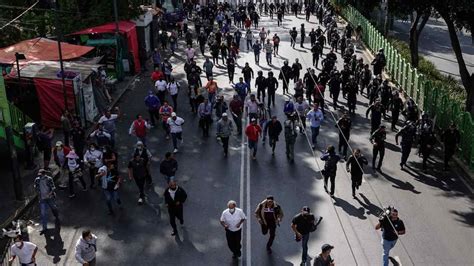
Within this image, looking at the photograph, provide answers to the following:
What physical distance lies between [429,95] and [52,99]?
1294 centimetres

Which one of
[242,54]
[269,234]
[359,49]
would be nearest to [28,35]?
[242,54]

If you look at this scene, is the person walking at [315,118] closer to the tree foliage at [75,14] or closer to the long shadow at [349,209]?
the long shadow at [349,209]

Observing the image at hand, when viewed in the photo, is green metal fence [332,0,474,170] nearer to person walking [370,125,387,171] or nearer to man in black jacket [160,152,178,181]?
person walking [370,125,387,171]

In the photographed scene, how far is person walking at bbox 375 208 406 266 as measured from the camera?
1125 cm

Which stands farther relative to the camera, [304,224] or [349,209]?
[349,209]

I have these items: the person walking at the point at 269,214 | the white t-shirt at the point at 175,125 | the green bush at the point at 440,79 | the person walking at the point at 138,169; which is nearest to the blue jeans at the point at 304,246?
the person walking at the point at 269,214

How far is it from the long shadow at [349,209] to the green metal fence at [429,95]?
4.15 m

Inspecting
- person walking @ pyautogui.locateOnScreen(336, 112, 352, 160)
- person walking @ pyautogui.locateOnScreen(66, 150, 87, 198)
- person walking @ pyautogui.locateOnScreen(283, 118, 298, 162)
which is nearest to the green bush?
person walking @ pyautogui.locateOnScreen(336, 112, 352, 160)

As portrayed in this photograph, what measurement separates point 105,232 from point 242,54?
21785 millimetres

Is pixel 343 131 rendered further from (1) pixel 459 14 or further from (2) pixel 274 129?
(1) pixel 459 14

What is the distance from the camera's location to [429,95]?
21.7 metres

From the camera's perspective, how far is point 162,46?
120 ft

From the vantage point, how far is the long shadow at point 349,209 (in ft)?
47.0

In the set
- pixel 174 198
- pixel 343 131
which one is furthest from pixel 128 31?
pixel 174 198
